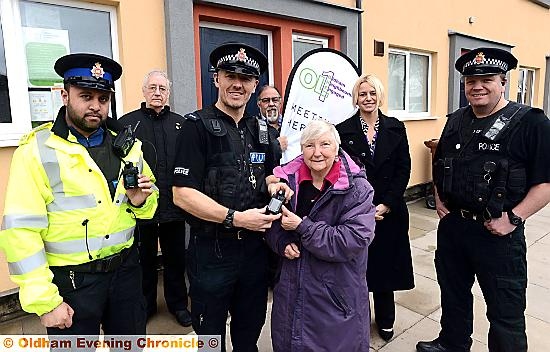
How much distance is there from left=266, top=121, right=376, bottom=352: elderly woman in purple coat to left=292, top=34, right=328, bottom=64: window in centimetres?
335

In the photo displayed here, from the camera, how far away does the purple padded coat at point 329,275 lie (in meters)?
1.84

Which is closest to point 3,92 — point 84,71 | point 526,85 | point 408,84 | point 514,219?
point 84,71

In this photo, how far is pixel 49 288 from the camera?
1620mm

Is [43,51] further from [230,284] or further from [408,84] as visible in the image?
[408,84]

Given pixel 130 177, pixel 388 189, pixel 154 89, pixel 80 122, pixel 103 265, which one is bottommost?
pixel 103 265

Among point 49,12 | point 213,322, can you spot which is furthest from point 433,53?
point 213,322

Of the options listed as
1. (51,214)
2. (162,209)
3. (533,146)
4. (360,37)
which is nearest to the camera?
(51,214)

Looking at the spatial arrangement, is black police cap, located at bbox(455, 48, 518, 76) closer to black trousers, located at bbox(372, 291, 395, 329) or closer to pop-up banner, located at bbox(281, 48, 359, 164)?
pop-up banner, located at bbox(281, 48, 359, 164)

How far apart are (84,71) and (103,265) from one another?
917 millimetres

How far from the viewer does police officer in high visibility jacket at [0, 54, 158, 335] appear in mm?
1599

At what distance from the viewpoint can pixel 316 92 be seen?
129 inches

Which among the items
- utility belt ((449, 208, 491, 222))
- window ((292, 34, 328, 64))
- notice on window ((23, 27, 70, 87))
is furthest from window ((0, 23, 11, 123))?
utility belt ((449, 208, 491, 222))

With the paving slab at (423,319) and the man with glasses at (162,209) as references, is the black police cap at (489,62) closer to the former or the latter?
the paving slab at (423,319)

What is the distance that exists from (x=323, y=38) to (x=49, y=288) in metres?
4.73
